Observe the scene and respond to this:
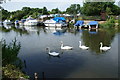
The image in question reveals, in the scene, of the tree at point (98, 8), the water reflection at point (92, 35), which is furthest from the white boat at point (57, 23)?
the water reflection at point (92, 35)

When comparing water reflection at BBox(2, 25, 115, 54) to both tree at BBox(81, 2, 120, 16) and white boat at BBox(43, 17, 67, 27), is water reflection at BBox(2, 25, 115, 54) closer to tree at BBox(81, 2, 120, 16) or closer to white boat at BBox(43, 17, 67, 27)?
white boat at BBox(43, 17, 67, 27)

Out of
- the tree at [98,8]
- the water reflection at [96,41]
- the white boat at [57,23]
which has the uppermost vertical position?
the tree at [98,8]

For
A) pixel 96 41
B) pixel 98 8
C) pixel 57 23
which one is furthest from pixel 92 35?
pixel 98 8

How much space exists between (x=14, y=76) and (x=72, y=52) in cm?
1121

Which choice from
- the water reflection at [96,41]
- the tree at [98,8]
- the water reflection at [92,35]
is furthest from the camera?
→ the tree at [98,8]

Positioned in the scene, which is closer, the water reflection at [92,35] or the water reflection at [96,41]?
the water reflection at [96,41]

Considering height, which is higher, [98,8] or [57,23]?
[98,8]

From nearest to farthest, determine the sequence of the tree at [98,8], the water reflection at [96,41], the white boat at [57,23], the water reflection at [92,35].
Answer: the water reflection at [96,41]
the water reflection at [92,35]
the white boat at [57,23]
the tree at [98,8]

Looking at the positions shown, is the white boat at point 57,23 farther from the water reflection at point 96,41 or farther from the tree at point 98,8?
the water reflection at point 96,41

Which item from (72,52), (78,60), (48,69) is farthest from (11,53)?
(72,52)

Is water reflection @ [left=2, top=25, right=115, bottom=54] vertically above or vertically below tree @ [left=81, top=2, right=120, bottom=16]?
below

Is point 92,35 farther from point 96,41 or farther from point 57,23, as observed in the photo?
point 57,23

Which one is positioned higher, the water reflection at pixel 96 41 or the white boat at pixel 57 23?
the white boat at pixel 57 23

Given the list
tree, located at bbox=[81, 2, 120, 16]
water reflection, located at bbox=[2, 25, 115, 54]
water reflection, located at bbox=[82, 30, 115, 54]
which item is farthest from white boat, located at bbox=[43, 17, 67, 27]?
water reflection, located at bbox=[82, 30, 115, 54]
